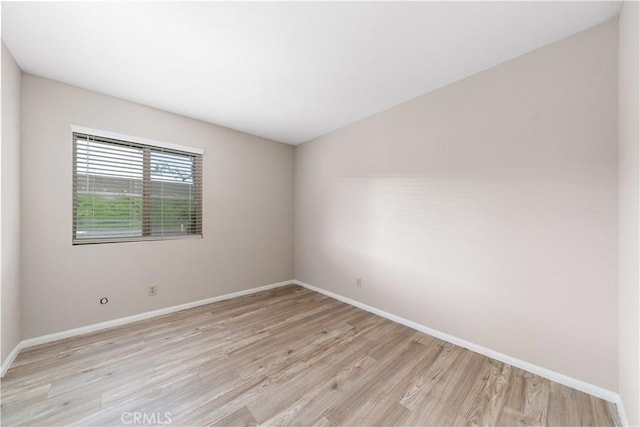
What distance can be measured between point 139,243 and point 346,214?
2.53 metres

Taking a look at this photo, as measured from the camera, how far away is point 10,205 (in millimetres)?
1909

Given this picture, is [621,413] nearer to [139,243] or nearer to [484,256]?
[484,256]

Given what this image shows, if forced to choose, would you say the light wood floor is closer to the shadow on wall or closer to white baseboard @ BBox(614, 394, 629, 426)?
white baseboard @ BBox(614, 394, 629, 426)

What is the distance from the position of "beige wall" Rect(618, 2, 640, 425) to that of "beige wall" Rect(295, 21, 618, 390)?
0.31 ft

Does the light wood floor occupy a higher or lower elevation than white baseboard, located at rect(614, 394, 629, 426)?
lower

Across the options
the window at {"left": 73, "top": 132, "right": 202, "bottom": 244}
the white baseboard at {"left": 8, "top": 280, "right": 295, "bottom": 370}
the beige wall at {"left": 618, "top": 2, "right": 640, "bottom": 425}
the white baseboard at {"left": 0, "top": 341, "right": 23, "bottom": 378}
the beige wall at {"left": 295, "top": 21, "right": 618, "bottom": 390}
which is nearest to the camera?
the beige wall at {"left": 618, "top": 2, "right": 640, "bottom": 425}

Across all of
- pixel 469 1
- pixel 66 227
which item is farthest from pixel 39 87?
pixel 469 1

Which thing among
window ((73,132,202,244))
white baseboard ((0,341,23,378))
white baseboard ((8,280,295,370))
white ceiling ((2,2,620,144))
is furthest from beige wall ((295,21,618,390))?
white baseboard ((0,341,23,378))

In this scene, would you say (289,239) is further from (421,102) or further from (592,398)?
(592,398)

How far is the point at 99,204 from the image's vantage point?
2.55 m

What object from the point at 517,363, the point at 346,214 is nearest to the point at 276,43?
the point at 346,214

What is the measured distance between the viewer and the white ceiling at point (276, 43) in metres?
1.50

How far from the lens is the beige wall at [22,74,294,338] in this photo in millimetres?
2193

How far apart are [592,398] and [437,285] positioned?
1.15 m
